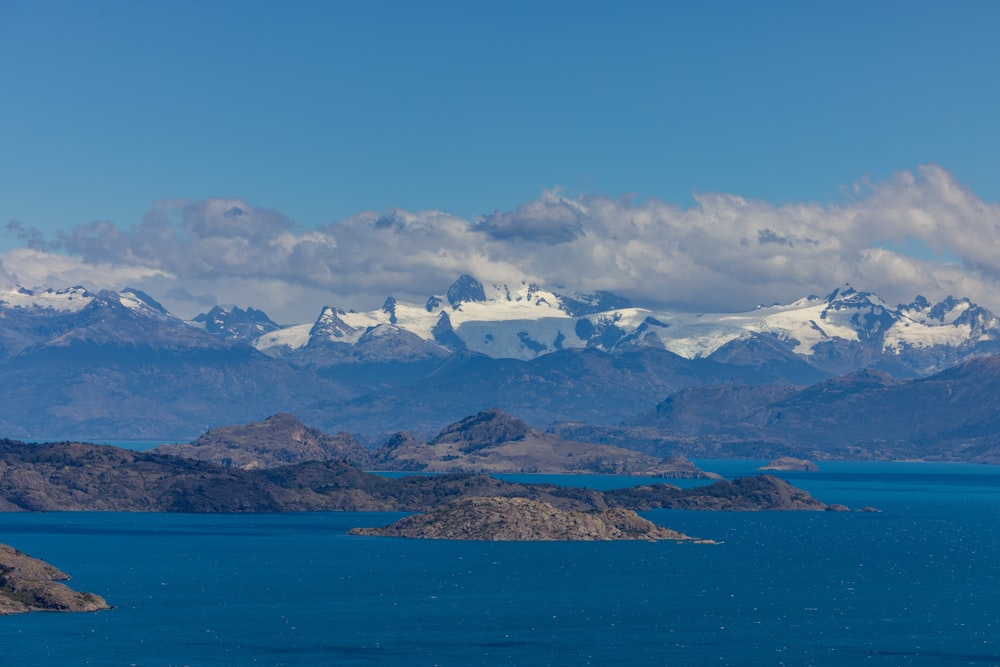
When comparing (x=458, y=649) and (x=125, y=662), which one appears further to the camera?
(x=458, y=649)

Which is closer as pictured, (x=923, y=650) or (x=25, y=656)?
(x=25, y=656)

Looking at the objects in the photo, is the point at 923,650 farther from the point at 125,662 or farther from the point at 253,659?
the point at 125,662

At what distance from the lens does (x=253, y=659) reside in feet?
609

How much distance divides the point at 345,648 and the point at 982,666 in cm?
7432

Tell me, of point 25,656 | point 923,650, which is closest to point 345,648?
point 25,656

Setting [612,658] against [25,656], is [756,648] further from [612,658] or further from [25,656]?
[25,656]

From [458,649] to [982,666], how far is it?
200ft

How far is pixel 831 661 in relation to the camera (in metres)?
189

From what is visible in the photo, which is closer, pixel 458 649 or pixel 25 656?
pixel 25 656

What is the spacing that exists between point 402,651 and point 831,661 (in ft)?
165

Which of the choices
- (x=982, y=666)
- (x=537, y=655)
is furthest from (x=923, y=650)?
(x=537, y=655)

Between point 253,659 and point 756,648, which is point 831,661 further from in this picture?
point 253,659

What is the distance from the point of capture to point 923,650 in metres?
197

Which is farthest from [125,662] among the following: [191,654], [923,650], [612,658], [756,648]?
[923,650]
